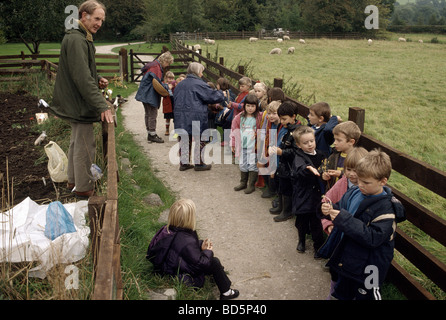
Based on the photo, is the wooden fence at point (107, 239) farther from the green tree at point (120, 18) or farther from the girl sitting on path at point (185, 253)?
the green tree at point (120, 18)

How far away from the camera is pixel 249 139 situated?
6117 mm

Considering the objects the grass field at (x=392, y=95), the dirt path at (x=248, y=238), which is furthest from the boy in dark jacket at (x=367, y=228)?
the grass field at (x=392, y=95)

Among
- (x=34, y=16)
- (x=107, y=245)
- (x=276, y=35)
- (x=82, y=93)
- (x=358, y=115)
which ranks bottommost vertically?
(x=107, y=245)

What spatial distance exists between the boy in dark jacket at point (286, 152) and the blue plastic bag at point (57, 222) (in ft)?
7.43

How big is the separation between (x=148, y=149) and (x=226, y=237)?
4.03 meters

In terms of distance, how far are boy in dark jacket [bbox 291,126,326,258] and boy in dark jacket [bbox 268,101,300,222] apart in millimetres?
297

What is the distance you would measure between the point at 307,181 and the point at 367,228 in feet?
4.79

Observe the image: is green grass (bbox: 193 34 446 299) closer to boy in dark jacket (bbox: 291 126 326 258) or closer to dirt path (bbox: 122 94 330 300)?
A: boy in dark jacket (bbox: 291 126 326 258)

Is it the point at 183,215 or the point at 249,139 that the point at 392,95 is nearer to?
the point at 249,139

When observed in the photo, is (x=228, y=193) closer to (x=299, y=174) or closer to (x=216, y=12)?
(x=299, y=174)

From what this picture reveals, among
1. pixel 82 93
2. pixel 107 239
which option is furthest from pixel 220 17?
pixel 107 239
